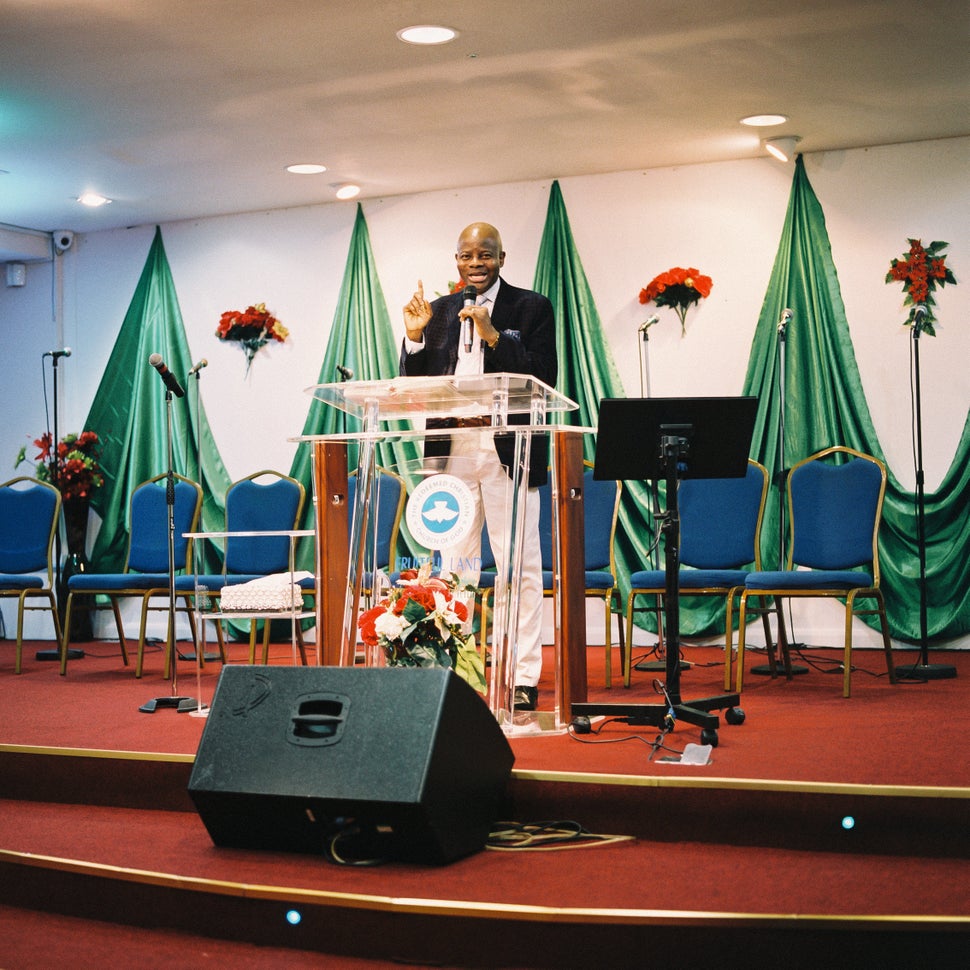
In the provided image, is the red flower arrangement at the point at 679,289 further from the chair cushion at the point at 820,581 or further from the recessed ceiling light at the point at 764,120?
the chair cushion at the point at 820,581

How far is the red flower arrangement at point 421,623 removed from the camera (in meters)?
3.48

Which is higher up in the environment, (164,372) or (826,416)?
(164,372)

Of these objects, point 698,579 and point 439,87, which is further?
point 439,87

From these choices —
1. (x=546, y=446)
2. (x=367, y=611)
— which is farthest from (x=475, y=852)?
(x=546, y=446)

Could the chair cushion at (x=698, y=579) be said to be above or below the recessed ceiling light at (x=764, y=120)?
below

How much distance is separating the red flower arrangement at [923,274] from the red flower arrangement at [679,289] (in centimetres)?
105

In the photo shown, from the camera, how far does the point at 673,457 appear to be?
147 inches

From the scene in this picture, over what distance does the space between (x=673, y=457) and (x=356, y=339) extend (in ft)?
14.2

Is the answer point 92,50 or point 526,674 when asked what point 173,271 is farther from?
point 526,674

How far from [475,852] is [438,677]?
0.48 meters

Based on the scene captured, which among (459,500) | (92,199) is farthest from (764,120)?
(92,199)

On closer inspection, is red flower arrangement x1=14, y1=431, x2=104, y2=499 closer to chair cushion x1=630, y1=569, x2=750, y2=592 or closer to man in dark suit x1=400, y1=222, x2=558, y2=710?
chair cushion x1=630, y1=569, x2=750, y2=592

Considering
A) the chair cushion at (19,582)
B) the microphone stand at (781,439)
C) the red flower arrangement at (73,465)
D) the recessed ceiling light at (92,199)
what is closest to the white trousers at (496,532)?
the microphone stand at (781,439)

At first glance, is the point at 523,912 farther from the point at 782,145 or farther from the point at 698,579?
the point at 782,145
